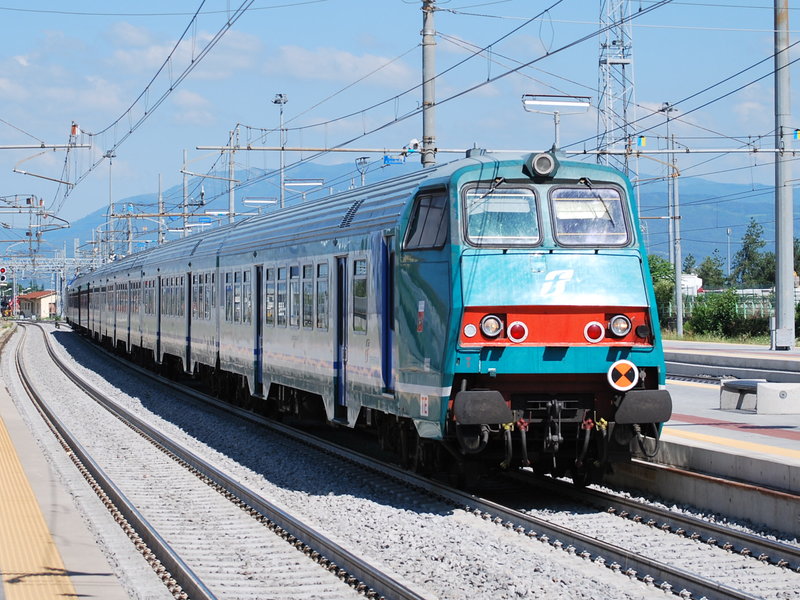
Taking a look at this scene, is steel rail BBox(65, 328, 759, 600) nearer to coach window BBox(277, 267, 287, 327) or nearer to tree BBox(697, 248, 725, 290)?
coach window BBox(277, 267, 287, 327)

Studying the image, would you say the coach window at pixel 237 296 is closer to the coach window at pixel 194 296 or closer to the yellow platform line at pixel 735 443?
the coach window at pixel 194 296

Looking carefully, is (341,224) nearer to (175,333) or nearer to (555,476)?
(555,476)

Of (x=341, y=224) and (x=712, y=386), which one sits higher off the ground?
(x=341, y=224)

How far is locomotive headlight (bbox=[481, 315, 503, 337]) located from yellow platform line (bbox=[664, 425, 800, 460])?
11.3 ft

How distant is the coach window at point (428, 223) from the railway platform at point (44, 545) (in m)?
4.15

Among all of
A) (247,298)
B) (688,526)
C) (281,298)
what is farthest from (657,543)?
(247,298)

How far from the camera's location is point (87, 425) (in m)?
20.0

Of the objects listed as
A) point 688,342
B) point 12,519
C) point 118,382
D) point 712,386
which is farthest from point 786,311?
point 12,519

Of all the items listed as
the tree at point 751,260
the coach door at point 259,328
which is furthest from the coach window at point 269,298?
the tree at point 751,260

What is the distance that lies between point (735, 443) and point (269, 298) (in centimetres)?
754

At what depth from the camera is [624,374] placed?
10758 millimetres

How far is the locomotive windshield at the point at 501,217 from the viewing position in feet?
35.9

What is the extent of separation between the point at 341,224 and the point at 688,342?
105ft

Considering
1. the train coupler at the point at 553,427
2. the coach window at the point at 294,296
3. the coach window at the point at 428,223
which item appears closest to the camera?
the train coupler at the point at 553,427
